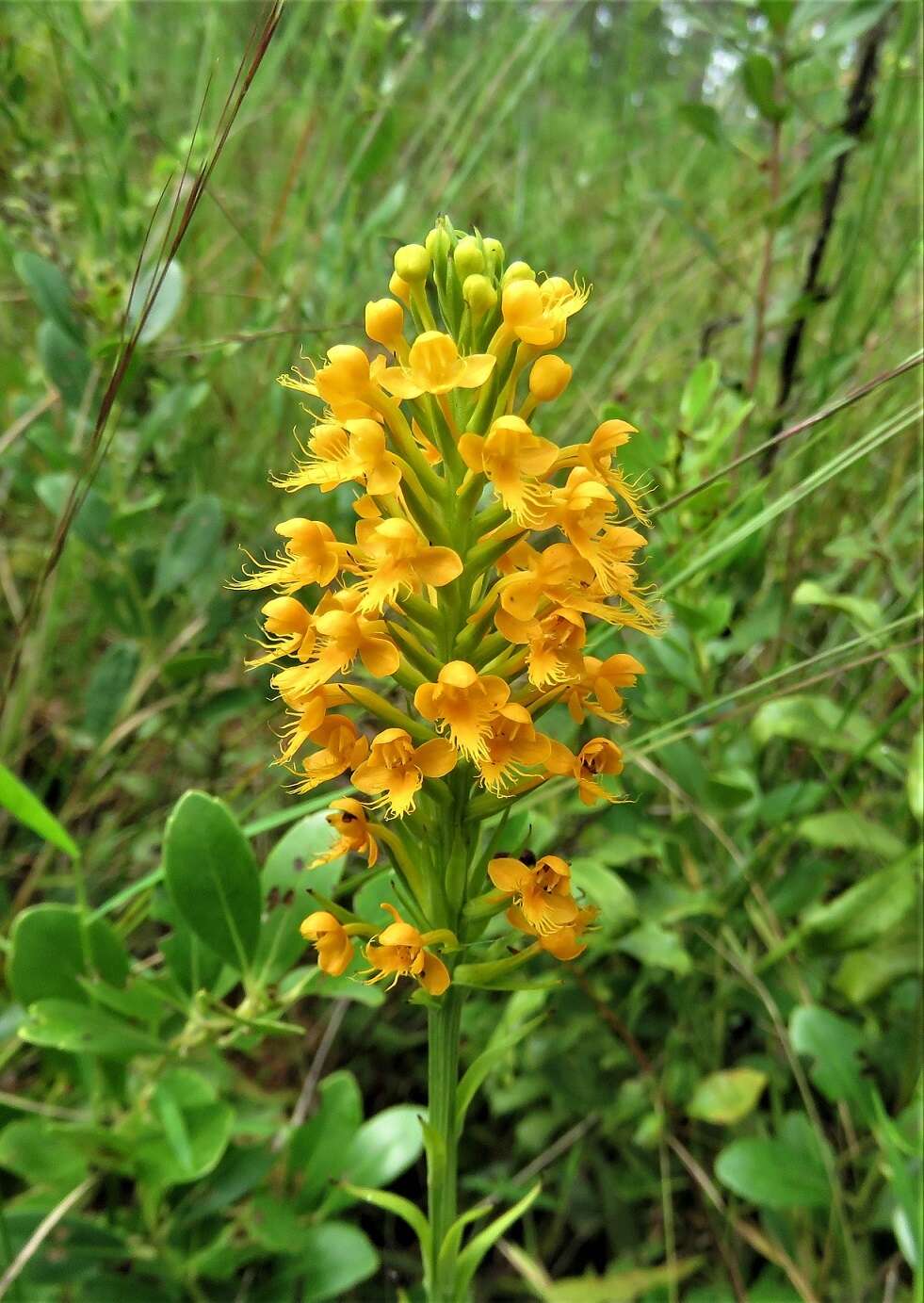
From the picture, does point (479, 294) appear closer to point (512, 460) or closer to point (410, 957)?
point (512, 460)

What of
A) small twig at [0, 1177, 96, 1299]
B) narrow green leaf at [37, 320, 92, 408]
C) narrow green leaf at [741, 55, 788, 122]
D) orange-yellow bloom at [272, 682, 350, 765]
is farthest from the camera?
narrow green leaf at [37, 320, 92, 408]

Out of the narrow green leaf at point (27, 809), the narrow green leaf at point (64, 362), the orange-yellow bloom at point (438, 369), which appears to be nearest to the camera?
the orange-yellow bloom at point (438, 369)

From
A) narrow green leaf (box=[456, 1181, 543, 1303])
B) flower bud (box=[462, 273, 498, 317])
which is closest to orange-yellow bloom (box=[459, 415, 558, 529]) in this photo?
flower bud (box=[462, 273, 498, 317])

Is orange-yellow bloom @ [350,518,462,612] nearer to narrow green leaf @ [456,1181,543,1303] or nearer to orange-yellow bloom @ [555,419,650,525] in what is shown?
orange-yellow bloom @ [555,419,650,525]

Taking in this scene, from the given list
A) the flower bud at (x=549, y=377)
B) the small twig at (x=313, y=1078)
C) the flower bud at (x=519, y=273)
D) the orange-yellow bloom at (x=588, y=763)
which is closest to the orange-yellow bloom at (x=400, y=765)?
the orange-yellow bloom at (x=588, y=763)

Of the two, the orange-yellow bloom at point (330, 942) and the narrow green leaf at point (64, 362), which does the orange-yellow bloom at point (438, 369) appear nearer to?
the orange-yellow bloom at point (330, 942)

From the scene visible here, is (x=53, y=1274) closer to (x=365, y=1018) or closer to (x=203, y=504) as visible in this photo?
(x=365, y=1018)

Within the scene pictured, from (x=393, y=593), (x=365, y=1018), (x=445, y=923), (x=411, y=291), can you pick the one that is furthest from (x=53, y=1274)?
(x=411, y=291)
